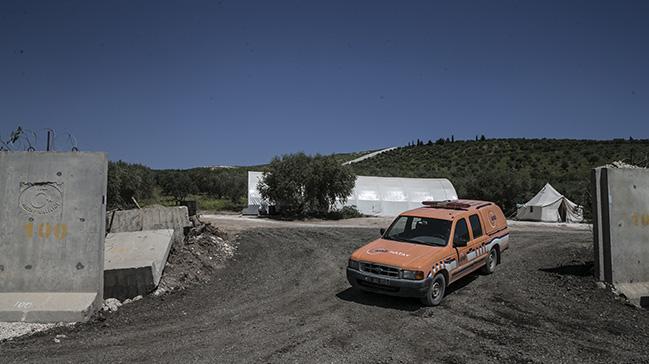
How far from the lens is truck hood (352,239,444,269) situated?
28.3ft

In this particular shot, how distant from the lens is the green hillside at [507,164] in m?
42.0

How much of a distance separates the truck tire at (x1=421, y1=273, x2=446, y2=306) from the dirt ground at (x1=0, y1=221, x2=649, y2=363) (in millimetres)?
180

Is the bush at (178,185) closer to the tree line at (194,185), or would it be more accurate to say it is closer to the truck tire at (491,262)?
the tree line at (194,185)

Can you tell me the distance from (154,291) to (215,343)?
143 inches

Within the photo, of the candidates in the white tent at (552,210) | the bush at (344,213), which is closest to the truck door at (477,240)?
the bush at (344,213)

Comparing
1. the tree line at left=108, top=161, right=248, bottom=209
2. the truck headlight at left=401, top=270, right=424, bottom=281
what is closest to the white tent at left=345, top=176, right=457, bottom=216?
the tree line at left=108, top=161, right=248, bottom=209

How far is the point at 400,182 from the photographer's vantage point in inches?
1688

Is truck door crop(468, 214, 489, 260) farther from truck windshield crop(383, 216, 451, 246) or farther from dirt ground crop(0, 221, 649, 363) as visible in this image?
truck windshield crop(383, 216, 451, 246)

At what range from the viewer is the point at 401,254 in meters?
9.04

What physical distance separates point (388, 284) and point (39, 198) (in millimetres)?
6299

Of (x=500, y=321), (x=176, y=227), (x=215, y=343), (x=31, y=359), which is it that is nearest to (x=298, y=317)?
(x=215, y=343)

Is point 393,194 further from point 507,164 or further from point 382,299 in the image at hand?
point 382,299

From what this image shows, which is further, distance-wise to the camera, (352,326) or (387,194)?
(387,194)

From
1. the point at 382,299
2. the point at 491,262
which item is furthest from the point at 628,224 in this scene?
the point at 382,299
